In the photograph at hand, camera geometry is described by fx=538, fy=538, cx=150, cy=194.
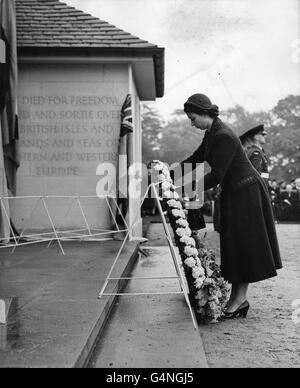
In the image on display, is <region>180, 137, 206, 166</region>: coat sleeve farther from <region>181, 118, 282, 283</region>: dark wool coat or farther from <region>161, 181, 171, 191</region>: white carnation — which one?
<region>161, 181, 171, 191</region>: white carnation

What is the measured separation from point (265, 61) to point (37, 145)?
182 inches

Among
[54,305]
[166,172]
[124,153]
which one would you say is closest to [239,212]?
[166,172]

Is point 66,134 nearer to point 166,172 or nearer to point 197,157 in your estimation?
point 197,157

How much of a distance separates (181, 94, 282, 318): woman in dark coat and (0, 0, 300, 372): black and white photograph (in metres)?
0.01

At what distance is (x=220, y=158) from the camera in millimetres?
4535

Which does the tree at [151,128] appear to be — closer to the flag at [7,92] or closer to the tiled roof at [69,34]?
the tiled roof at [69,34]

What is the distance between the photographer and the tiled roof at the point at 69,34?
1019 cm

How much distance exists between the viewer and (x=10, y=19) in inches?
337

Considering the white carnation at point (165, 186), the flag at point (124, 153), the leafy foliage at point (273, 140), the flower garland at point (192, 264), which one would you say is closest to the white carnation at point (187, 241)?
the flower garland at point (192, 264)

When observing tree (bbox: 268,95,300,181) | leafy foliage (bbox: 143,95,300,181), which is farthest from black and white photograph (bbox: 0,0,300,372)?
tree (bbox: 268,95,300,181)

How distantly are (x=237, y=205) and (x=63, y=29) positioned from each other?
746cm

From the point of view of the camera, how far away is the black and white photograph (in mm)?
3842

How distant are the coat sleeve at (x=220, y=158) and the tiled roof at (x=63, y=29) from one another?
20.3 feet

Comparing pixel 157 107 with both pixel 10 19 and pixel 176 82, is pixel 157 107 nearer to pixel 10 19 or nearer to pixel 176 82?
pixel 176 82
